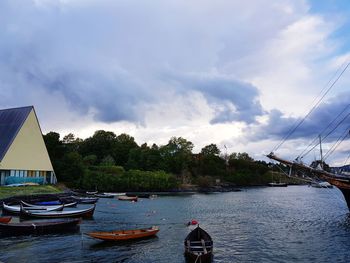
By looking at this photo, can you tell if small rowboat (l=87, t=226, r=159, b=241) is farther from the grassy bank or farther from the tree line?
the tree line

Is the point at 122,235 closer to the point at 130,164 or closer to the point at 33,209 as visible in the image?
the point at 33,209

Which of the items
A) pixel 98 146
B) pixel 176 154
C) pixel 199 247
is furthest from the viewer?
pixel 176 154

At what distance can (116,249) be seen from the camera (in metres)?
29.9

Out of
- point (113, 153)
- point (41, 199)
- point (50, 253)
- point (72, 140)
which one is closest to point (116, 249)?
point (50, 253)

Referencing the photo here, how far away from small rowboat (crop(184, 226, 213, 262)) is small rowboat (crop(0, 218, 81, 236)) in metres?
16.1

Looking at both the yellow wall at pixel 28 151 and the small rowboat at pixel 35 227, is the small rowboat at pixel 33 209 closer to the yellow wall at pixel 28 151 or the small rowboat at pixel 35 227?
the small rowboat at pixel 35 227

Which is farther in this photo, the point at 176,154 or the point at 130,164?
the point at 176,154

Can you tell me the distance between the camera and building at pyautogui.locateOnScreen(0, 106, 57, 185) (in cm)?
7994

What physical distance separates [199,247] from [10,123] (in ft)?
244

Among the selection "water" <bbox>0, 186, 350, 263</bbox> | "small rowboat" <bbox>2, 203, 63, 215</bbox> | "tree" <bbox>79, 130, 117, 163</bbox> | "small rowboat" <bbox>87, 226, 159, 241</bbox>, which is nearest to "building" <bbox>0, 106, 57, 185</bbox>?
"small rowboat" <bbox>2, 203, 63, 215</bbox>

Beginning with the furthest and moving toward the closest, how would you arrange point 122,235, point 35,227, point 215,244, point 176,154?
point 176,154 < point 35,227 < point 215,244 < point 122,235

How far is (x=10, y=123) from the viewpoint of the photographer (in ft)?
286

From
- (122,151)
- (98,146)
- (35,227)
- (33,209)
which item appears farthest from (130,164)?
(35,227)

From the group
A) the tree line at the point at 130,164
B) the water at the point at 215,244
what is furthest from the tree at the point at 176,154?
the water at the point at 215,244
